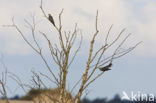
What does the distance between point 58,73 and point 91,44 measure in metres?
0.44

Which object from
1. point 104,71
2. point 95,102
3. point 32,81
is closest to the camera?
point 104,71

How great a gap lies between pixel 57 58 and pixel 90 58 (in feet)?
1.10

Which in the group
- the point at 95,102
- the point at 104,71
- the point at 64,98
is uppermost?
the point at 104,71

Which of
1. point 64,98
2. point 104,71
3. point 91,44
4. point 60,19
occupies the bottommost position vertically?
point 64,98

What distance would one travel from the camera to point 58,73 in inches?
143

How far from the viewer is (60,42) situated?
3629mm

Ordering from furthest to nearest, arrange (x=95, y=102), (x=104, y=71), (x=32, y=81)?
(x=95, y=102) < (x=32, y=81) < (x=104, y=71)

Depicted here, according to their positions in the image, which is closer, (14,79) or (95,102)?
(14,79)

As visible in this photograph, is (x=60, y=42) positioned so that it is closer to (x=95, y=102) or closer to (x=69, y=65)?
(x=69, y=65)

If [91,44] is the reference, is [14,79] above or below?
below

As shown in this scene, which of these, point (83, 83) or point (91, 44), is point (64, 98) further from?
point (91, 44)

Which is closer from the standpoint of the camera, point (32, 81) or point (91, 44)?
point (91, 44)

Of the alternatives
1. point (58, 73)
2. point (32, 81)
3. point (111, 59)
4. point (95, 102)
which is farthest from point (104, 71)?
point (95, 102)

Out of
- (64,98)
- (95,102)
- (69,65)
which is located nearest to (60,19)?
(69,65)
